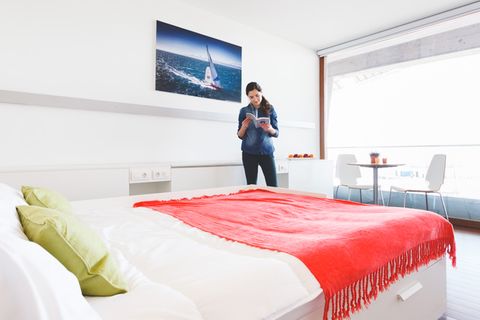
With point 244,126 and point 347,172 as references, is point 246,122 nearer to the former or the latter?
point 244,126

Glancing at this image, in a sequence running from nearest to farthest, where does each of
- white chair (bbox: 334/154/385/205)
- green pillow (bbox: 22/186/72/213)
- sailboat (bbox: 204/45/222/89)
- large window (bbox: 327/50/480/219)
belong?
green pillow (bbox: 22/186/72/213)
sailboat (bbox: 204/45/222/89)
large window (bbox: 327/50/480/219)
white chair (bbox: 334/154/385/205)

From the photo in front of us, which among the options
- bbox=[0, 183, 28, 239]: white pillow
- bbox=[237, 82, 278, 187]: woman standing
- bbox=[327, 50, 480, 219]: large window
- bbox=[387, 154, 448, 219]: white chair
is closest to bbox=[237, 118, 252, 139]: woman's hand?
bbox=[237, 82, 278, 187]: woman standing

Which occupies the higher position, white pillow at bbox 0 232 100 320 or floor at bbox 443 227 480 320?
white pillow at bbox 0 232 100 320

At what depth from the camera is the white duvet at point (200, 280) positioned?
0.65 meters

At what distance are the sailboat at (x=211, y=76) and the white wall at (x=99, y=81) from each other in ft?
0.56

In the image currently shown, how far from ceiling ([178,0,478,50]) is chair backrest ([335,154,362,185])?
65.0 inches

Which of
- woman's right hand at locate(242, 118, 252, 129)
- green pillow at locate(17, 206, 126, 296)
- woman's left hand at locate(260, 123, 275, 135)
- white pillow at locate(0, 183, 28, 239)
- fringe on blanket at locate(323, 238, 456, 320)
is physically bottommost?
fringe on blanket at locate(323, 238, 456, 320)

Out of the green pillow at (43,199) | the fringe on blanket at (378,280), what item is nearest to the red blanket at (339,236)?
the fringe on blanket at (378,280)

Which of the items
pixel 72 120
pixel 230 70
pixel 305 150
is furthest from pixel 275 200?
pixel 305 150

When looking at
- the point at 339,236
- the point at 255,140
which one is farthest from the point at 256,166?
the point at 339,236

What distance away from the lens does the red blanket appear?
970 millimetres

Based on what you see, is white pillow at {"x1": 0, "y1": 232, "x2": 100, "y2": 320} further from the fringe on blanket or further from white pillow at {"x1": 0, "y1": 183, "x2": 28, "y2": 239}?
the fringe on blanket

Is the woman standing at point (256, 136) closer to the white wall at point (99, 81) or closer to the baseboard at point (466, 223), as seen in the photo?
the white wall at point (99, 81)

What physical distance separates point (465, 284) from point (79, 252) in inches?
91.4
